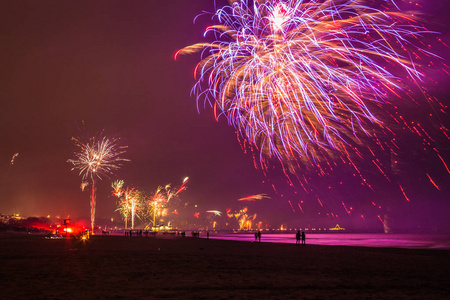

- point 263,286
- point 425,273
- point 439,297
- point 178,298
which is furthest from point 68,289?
point 425,273

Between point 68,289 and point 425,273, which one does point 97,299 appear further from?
point 425,273

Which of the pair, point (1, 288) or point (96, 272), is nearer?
point (1, 288)

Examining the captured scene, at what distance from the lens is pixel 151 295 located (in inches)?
384

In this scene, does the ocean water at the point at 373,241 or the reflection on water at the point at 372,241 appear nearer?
the ocean water at the point at 373,241

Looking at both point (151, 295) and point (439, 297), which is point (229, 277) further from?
point (439, 297)

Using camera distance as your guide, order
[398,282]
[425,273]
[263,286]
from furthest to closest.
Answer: [425,273] → [398,282] → [263,286]

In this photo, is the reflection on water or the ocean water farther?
the reflection on water

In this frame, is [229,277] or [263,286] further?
[229,277]

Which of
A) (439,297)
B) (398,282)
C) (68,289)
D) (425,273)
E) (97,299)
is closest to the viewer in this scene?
(97,299)

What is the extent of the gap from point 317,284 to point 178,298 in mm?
4631

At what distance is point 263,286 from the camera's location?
1142 centimetres

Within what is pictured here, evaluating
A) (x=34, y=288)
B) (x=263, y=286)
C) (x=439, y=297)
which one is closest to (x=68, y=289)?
(x=34, y=288)

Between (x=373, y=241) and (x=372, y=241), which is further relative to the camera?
(x=373, y=241)

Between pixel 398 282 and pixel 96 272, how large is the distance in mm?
10109
